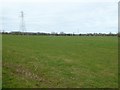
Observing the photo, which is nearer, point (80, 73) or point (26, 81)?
point (26, 81)

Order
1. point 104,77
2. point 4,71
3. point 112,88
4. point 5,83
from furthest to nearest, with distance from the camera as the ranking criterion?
1. point 104,77
2. point 4,71
3. point 112,88
4. point 5,83

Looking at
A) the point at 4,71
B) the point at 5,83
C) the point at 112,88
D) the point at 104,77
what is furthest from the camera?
the point at 104,77

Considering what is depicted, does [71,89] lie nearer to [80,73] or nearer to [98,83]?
[98,83]

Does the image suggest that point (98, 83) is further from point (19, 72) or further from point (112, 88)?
point (19, 72)

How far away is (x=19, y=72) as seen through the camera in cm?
2119

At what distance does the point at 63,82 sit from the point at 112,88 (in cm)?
282

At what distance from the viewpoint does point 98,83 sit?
2025 cm

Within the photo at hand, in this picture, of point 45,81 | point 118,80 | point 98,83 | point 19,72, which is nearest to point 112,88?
point 98,83

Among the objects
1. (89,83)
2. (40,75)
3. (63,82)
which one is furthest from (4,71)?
(89,83)

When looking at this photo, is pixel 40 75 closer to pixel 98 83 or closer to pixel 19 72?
pixel 19 72

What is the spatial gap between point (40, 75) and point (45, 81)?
79.4 inches

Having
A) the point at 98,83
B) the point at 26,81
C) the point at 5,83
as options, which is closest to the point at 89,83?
the point at 98,83

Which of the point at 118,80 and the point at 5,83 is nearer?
the point at 5,83

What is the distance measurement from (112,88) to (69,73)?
4387mm
